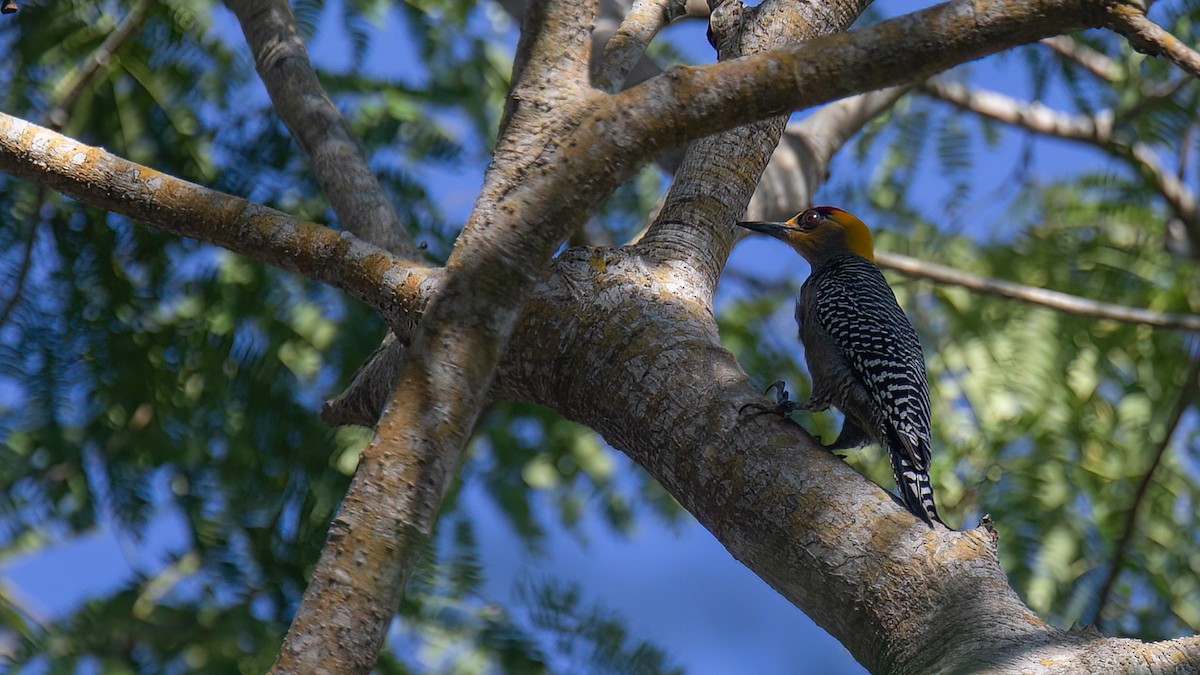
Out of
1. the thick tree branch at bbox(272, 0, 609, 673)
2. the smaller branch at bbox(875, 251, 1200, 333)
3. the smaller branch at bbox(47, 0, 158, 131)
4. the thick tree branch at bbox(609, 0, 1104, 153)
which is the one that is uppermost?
the smaller branch at bbox(875, 251, 1200, 333)

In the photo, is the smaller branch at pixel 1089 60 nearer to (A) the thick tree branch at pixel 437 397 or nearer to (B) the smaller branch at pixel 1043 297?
(B) the smaller branch at pixel 1043 297

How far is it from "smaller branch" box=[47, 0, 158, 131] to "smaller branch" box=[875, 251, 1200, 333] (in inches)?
144

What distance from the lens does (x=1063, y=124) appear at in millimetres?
6961

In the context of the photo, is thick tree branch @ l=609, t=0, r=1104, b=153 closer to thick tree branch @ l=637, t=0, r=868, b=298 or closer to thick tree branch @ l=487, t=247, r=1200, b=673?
thick tree branch @ l=487, t=247, r=1200, b=673

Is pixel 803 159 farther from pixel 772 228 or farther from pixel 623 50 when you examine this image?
pixel 623 50

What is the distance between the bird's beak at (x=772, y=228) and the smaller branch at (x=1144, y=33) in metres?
2.62

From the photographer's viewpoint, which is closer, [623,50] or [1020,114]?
[623,50]

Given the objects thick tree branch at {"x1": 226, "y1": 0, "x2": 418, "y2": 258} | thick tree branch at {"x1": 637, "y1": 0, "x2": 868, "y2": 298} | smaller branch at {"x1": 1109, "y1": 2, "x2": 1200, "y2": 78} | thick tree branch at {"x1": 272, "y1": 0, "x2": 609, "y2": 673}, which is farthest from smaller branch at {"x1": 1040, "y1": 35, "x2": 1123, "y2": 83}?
thick tree branch at {"x1": 272, "y1": 0, "x2": 609, "y2": 673}

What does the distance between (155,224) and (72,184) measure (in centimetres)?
20

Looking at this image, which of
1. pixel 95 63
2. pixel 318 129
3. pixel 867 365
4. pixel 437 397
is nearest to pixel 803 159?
Answer: pixel 867 365

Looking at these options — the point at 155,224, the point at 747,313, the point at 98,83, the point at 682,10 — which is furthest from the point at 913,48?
the point at 747,313

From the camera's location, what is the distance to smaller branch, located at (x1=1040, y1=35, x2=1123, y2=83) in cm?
628

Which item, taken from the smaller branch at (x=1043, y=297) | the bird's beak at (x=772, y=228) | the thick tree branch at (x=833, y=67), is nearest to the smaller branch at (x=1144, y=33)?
the thick tree branch at (x=833, y=67)

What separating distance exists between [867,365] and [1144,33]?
238 cm
